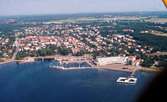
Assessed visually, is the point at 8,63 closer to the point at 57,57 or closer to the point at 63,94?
the point at 57,57

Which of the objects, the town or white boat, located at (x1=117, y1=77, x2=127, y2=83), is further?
the town

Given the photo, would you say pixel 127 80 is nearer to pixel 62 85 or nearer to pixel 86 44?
pixel 62 85

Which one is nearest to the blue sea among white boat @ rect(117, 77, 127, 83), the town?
white boat @ rect(117, 77, 127, 83)

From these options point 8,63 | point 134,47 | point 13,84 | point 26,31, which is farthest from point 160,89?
point 26,31

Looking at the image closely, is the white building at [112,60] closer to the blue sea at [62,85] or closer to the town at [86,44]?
the town at [86,44]

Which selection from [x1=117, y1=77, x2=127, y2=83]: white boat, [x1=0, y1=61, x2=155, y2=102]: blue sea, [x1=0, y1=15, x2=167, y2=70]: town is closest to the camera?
[x1=0, y1=61, x2=155, y2=102]: blue sea

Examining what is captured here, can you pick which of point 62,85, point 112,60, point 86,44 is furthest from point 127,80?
point 86,44

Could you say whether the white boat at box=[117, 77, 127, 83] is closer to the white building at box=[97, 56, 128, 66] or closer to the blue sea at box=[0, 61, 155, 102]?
the blue sea at box=[0, 61, 155, 102]

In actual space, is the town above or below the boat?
below
